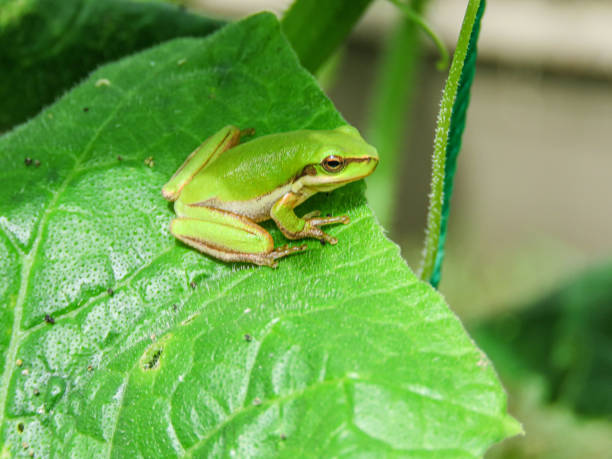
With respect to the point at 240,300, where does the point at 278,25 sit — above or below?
above

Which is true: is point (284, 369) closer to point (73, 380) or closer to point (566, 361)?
point (73, 380)

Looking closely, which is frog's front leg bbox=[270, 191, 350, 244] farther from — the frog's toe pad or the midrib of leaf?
the midrib of leaf

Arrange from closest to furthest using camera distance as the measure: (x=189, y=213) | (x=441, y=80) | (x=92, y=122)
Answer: (x=189, y=213)
(x=92, y=122)
(x=441, y=80)

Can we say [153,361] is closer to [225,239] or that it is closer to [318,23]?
[225,239]

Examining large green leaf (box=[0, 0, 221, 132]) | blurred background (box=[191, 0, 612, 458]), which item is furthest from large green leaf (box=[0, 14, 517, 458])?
blurred background (box=[191, 0, 612, 458])

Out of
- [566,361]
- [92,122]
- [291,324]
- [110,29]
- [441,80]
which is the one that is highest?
[110,29]

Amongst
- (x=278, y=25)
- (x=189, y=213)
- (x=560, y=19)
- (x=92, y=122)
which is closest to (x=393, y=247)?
(x=189, y=213)

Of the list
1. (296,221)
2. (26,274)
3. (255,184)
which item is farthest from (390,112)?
(26,274)
